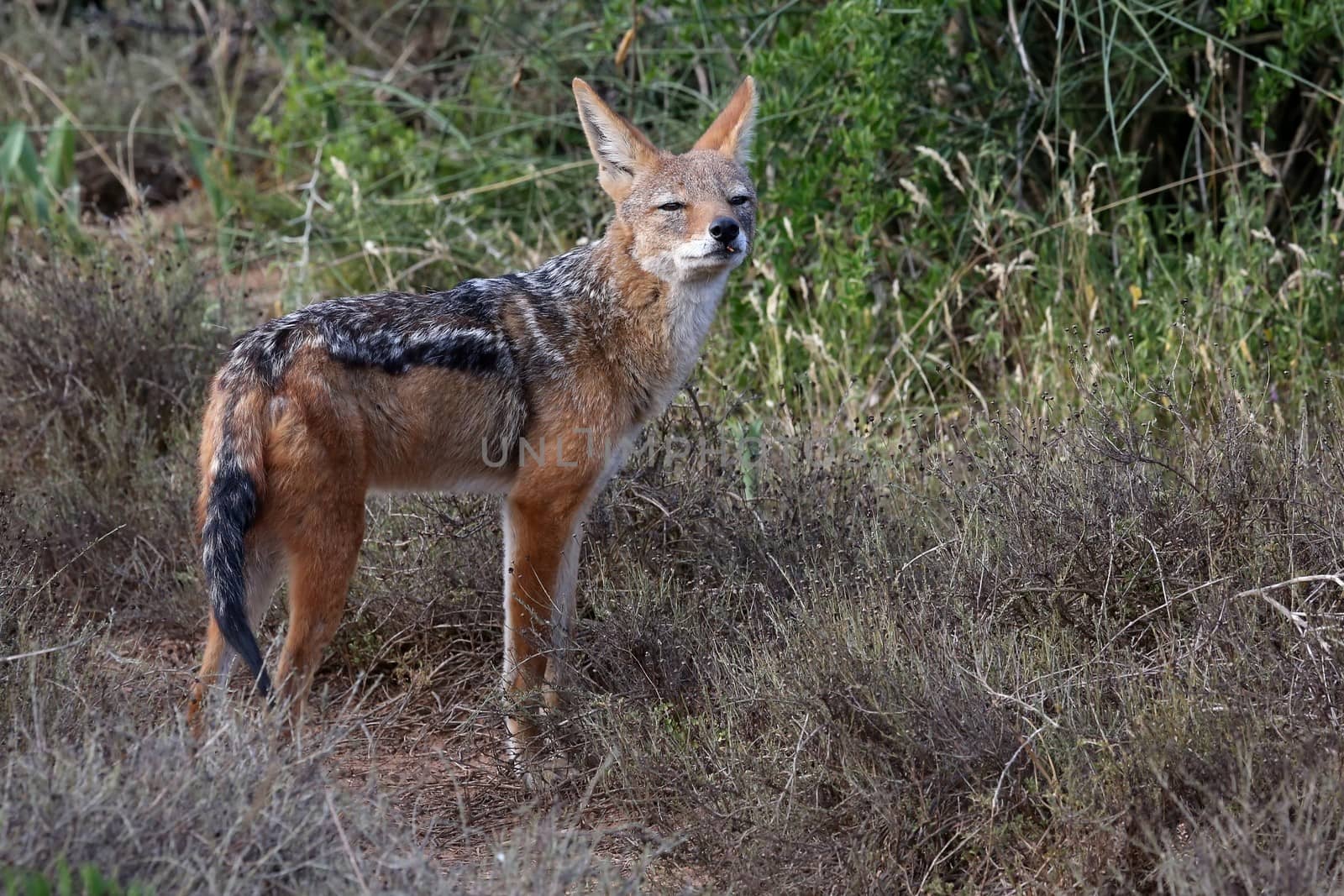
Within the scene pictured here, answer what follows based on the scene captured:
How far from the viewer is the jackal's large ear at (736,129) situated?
537 centimetres

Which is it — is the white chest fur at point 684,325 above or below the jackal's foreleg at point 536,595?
above

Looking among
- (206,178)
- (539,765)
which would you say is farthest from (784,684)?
(206,178)

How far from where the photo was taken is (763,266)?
689 centimetres

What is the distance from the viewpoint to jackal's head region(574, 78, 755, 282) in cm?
485

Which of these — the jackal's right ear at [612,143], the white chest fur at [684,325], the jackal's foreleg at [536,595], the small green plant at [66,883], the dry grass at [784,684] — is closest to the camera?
the small green plant at [66,883]

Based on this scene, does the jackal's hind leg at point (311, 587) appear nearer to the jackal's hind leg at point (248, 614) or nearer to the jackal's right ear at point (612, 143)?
the jackal's hind leg at point (248, 614)

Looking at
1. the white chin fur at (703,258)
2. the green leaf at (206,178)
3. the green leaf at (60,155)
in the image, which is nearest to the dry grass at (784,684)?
the white chin fur at (703,258)

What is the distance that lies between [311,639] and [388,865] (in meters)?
1.03

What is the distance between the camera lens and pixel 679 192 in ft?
16.4

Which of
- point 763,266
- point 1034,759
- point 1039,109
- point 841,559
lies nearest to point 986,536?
point 841,559

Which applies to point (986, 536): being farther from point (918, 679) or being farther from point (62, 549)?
point (62, 549)

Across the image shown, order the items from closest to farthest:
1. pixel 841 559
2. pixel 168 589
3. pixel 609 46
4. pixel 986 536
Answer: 1. pixel 986 536
2. pixel 841 559
3. pixel 168 589
4. pixel 609 46

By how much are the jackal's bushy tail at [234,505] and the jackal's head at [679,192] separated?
152cm

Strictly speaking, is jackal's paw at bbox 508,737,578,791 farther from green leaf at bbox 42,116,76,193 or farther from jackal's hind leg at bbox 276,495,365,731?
green leaf at bbox 42,116,76,193
